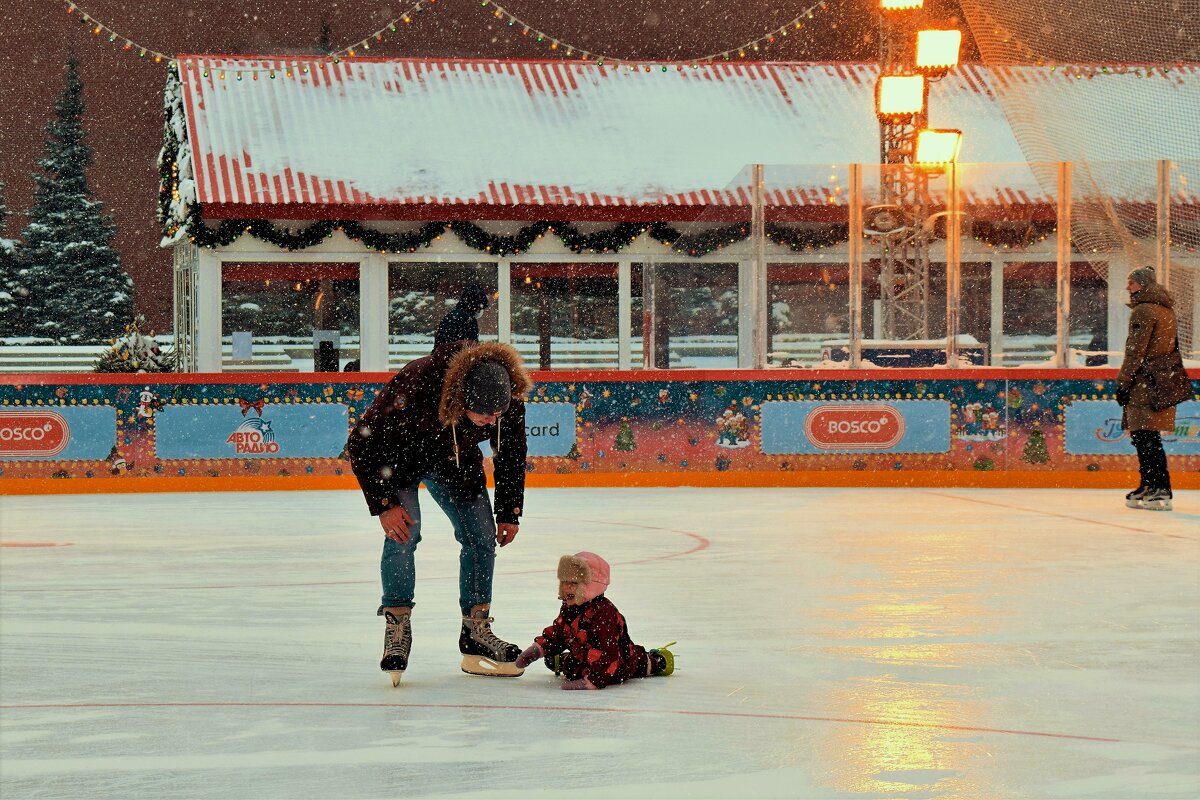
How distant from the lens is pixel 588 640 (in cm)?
514

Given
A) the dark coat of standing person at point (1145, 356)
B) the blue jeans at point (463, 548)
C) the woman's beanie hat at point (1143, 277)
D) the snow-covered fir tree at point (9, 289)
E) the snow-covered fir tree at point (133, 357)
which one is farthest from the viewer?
the snow-covered fir tree at point (9, 289)

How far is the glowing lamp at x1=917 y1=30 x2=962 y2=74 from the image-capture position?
1798cm

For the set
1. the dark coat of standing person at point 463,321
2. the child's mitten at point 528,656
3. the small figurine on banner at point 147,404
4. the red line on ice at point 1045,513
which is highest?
the dark coat of standing person at point 463,321

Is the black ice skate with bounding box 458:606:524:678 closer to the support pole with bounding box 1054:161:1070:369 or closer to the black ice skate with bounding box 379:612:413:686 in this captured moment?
the black ice skate with bounding box 379:612:413:686

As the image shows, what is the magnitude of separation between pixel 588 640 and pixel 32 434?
1029 centimetres

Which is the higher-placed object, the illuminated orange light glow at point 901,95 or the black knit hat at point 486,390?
the illuminated orange light glow at point 901,95

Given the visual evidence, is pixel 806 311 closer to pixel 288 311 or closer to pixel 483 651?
pixel 288 311

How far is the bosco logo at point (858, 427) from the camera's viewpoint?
14711 mm

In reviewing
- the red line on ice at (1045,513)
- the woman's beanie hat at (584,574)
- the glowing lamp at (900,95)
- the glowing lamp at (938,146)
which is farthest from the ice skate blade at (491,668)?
the glowing lamp at (900,95)

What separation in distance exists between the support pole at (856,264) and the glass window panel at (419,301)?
6531 millimetres

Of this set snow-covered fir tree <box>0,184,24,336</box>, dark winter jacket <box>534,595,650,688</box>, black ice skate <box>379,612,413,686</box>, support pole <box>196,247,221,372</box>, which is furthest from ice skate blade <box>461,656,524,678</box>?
snow-covered fir tree <box>0,184,24,336</box>

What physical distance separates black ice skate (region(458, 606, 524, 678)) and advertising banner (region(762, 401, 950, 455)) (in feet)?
31.5

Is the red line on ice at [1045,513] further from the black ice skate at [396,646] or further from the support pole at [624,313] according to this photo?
the support pole at [624,313]

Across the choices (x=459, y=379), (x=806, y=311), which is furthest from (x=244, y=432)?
(x=459, y=379)
